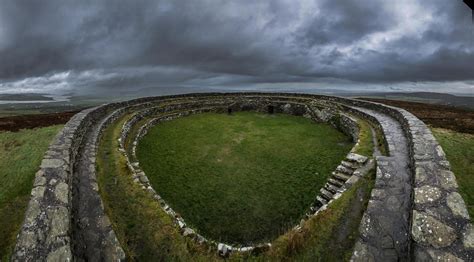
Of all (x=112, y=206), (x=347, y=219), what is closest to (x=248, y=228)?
(x=347, y=219)

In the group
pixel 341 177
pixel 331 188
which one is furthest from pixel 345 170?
pixel 331 188

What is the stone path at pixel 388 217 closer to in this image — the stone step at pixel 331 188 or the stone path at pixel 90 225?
the stone step at pixel 331 188

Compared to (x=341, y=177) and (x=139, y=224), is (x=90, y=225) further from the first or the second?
(x=341, y=177)

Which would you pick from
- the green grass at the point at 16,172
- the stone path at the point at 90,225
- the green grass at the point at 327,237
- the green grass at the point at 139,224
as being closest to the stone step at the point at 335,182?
the green grass at the point at 327,237

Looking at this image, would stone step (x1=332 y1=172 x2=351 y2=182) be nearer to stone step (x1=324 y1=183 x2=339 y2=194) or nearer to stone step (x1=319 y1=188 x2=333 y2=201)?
stone step (x1=324 y1=183 x2=339 y2=194)

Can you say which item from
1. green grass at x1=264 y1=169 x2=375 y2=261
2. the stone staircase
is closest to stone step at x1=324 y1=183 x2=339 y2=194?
the stone staircase

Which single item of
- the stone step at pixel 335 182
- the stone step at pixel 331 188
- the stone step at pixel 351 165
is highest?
the stone step at pixel 351 165
